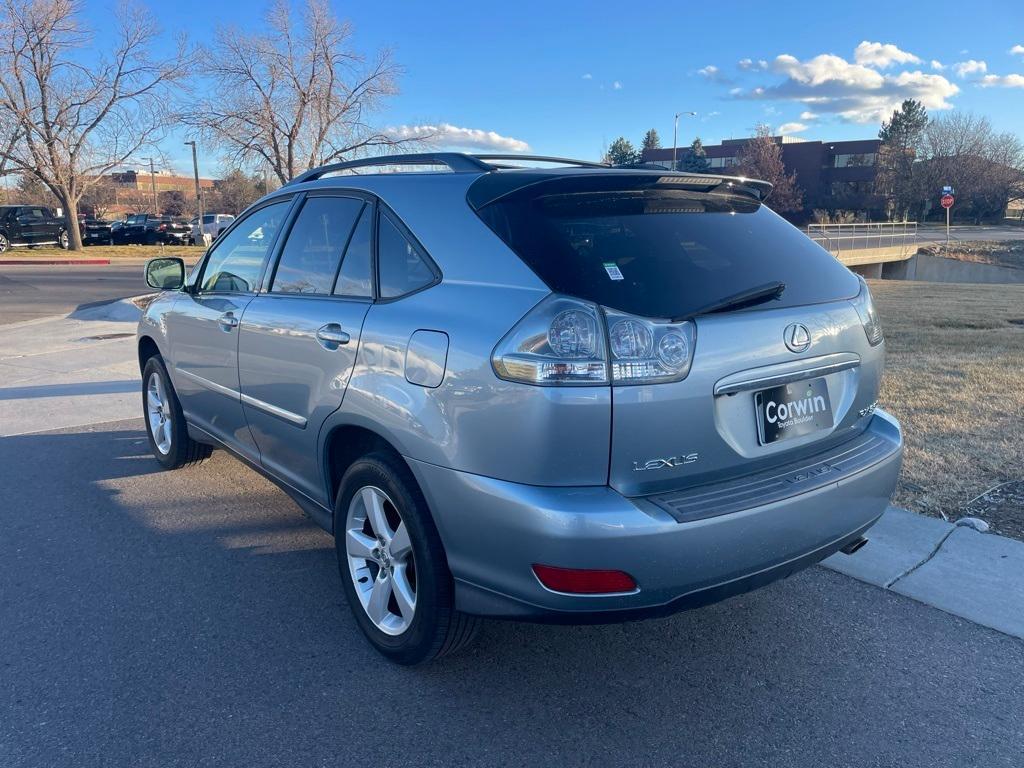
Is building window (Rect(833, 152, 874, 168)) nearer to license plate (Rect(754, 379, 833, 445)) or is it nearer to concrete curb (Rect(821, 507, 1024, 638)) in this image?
concrete curb (Rect(821, 507, 1024, 638))

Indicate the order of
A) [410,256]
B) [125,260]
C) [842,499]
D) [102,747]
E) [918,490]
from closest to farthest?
[102,747] → [842,499] → [410,256] → [918,490] → [125,260]

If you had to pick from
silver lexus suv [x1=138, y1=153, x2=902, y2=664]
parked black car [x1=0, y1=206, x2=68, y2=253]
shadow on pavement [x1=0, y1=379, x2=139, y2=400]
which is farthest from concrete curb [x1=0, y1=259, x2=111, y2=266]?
silver lexus suv [x1=138, y1=153, x2=902, y2=664]

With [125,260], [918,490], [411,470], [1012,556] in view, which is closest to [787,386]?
[411,470]

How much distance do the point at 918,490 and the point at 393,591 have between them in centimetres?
318

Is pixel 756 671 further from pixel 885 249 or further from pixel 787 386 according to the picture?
pixel 885 249

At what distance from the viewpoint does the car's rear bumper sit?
231 cm

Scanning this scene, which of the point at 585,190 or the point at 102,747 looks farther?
the point at 585,190

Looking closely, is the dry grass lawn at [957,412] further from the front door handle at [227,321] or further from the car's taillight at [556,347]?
the front door handle at [227,321]

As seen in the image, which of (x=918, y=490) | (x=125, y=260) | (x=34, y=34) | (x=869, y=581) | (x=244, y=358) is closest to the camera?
(x=869, y=581)

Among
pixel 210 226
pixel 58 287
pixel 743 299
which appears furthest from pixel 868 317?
pixel 210 226

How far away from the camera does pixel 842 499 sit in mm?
2771

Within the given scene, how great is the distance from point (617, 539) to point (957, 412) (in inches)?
187

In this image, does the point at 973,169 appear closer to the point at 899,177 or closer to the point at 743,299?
the point at 899,177

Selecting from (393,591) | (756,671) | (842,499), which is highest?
(842,499)
